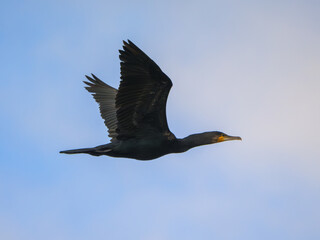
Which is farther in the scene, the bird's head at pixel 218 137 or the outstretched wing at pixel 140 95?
the bird's head at pixel 218 137

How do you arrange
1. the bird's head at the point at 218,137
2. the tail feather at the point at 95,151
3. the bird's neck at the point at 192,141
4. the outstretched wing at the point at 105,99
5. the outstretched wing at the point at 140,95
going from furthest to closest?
the outstretched wing at the point at 105,99 → the bird's head at the point at 218,137 → the bird's neck at the point at 192,141 → the tail feather at the point at 95,151 → the outstretched wing at the point at 140,95

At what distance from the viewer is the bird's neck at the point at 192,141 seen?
1126cm

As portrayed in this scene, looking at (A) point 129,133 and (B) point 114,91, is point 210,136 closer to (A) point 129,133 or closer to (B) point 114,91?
(A) point 129,133

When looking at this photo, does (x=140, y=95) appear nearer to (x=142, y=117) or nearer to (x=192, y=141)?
(x=142, y=117)

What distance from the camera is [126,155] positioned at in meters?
11.2

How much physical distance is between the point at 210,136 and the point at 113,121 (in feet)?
8.84

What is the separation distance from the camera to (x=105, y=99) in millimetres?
13992

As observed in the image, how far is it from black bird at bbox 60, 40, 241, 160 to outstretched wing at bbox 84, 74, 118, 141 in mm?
1739

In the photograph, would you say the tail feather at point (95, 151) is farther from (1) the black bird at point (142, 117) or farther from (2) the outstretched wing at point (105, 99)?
(2) the outstretched wing at point (105, 99)

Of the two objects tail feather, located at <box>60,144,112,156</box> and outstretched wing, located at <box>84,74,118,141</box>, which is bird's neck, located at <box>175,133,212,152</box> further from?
outstretched wing, located at <box>84,74,118,141</box>

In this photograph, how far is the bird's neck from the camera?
1126cm

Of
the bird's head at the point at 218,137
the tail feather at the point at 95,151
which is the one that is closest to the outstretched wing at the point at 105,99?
the tail feather at the point at 95,151

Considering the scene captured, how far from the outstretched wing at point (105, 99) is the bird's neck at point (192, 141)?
213cm

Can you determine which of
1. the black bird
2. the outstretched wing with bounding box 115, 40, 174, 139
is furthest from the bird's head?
the outstretched wing with bounding box 115, 40, 174, 139
